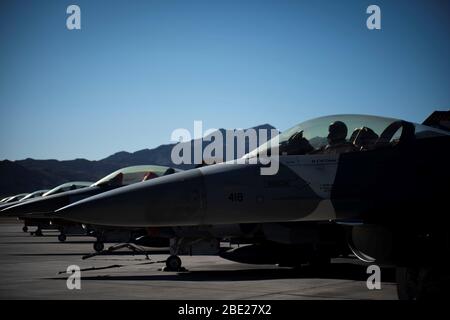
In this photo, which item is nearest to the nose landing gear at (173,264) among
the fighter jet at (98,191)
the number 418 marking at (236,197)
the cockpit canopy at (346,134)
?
the fighter jet at (98,191)

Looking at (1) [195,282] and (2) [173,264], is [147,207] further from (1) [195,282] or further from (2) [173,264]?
(2) [173,264]

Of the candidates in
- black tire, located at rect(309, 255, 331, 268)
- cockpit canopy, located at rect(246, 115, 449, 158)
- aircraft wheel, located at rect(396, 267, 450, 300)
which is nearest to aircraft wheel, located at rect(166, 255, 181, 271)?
black tire, located at rect(309, 255, 331, 268)

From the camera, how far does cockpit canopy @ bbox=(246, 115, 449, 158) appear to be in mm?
8266

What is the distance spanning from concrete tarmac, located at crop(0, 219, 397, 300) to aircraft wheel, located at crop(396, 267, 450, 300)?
5.95 ft

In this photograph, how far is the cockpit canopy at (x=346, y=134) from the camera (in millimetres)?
8266

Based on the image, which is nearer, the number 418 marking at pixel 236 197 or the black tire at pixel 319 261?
the number 418 marking at pixel 236 197

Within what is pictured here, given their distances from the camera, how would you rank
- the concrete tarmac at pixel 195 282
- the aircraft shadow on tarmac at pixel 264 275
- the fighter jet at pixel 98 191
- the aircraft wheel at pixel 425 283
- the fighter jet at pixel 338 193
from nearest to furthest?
the fighter jet at pixel 338 193 → the aircraft wheel at pixel 425 283 → the concrete tarmac at pixel 195 282 → the aircraft shadow on tarmac at pixel 264 275 → the fighter jet at pixel 98 191

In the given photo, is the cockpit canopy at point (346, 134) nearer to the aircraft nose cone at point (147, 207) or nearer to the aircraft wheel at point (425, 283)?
the aircraft nose cone at point (147, 207)

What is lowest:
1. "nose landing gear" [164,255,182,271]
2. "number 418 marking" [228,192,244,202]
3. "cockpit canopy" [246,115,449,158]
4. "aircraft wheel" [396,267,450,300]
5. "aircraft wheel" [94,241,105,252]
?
"aircraft wheel" [94,241,105,252]

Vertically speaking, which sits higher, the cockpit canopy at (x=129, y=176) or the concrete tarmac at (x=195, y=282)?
the cockpit canopy at (x=129, y=176)

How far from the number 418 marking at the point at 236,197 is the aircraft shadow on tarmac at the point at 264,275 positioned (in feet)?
17.0

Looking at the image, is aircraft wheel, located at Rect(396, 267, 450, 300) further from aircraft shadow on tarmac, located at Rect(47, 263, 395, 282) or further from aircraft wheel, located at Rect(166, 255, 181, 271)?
aircraft wheel, located at Rect(166, 255, 181, 271)

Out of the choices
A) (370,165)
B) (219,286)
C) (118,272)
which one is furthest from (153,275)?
(370,165)

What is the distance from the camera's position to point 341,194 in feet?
25.8
